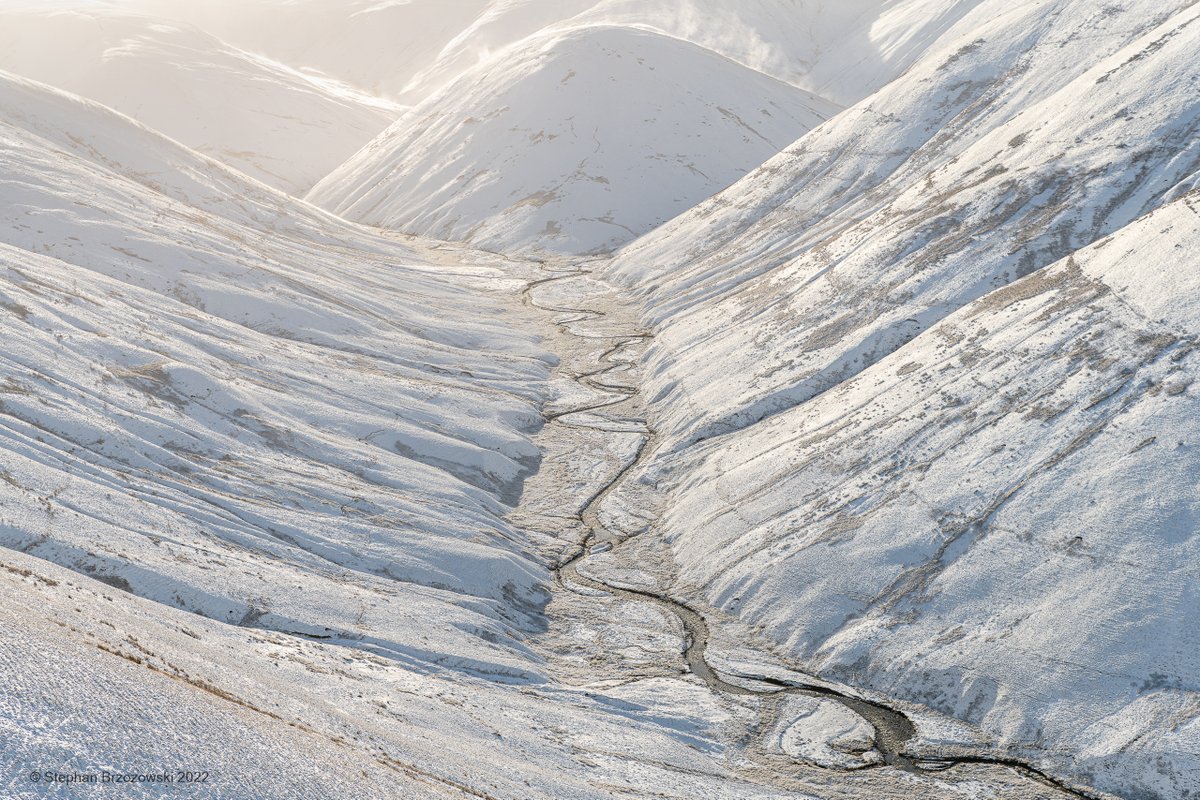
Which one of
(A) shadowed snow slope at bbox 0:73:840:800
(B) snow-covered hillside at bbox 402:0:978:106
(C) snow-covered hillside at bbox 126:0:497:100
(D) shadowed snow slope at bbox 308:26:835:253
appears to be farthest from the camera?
(C) snow-covered hillside at bbox 126:0:497:100

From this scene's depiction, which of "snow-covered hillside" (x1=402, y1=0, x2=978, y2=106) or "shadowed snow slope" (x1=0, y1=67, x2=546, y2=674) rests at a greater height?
"snow-covered hillside" (x1=402, y1=0, x2=978, y2=106)

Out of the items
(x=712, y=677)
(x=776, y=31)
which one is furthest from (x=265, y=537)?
(x=776, y=31)

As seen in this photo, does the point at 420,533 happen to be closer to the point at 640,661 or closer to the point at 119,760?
the point at 640,661

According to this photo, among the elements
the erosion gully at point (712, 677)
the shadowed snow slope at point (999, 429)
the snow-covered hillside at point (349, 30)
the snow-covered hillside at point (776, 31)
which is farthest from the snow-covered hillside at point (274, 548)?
the snow-covered hillside at point (349, 30)

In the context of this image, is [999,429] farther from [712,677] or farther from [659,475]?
[659,475]

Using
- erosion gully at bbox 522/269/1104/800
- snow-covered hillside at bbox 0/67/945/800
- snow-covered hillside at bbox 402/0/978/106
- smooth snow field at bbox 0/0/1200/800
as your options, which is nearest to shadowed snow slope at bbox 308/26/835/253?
snow-covered hillside at bbox 402/0/978/106

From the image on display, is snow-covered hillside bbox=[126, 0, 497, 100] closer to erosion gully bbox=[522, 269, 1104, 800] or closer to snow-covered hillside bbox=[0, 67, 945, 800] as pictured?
snow-covered hillside bbox=[0, 67, 945, 800]

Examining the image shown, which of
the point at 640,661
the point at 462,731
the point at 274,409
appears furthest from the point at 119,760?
the point at 274,409
